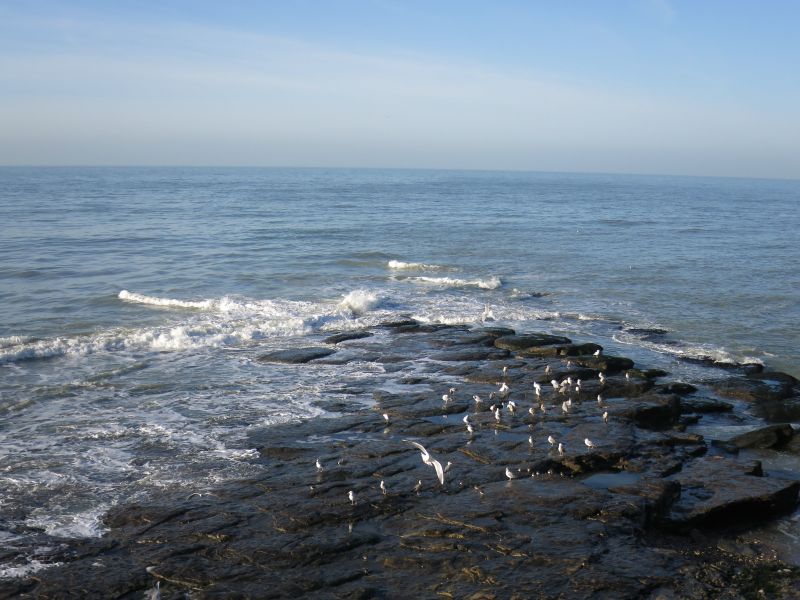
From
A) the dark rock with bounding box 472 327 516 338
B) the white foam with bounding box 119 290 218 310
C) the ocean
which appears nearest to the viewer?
the ocean

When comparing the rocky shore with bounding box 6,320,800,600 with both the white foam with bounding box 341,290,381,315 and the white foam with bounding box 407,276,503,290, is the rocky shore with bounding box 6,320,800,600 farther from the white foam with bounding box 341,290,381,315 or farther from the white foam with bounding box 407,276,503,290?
the white foam with bounding box 407,276,503,290

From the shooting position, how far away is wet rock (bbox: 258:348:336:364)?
72.9 ft

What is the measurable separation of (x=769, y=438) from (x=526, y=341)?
878cm

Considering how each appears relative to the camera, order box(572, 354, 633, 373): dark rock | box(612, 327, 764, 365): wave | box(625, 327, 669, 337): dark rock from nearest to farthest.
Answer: box(572, 354, 633, 373): dark rock
box(612, 327, 764, 365): wave
box(625, 327, 669, 337): dark rock

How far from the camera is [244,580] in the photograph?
33.3 feet

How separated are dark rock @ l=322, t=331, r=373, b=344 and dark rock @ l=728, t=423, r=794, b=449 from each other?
12991 mm

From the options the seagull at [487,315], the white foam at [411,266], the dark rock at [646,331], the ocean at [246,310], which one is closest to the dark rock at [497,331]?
the ocean at [246,310]

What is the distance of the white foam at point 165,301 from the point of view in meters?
30.2

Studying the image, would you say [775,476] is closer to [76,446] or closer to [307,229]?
[76,446]

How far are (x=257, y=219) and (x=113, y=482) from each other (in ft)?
167

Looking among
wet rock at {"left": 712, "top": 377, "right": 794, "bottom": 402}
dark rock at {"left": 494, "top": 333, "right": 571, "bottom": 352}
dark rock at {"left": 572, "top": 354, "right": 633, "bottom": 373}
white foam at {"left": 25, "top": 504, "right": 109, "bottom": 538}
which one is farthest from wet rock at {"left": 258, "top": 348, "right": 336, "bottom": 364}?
wet rock at {"left": 712, "top": 377, "right": 794, "bottom": 402}

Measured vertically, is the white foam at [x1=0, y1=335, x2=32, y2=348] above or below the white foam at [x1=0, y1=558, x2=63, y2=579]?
above

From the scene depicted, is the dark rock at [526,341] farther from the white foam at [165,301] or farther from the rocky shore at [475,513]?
the white foam at [165,301]

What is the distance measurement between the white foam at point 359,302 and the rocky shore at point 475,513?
467 inches
